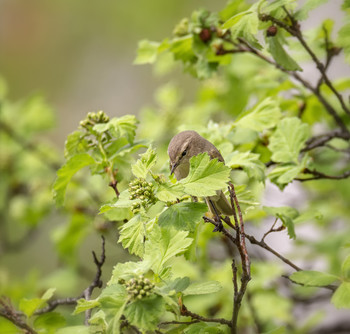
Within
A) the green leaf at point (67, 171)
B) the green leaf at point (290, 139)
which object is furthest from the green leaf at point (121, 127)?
the green leaf at point (290, 139)

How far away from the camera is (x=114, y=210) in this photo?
183 centimetres

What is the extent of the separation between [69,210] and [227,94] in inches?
50.0

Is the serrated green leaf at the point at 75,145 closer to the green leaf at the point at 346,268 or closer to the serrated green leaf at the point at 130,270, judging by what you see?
the serrated green leaf at the point at 130,270

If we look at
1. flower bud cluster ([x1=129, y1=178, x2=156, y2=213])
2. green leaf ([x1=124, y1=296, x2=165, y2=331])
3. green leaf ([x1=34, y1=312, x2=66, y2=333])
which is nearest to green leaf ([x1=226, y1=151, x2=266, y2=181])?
flower bud cluster ([x1=129, y1=178, x2=156, y2=213])

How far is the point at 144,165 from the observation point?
1595 millimetres

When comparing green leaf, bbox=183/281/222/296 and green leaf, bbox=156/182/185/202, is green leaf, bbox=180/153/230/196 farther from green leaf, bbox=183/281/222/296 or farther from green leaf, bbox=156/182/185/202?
green leaf, bbox=183/281/222/296

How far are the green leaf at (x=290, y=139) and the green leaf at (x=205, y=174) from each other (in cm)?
62

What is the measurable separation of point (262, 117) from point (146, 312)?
1.05m

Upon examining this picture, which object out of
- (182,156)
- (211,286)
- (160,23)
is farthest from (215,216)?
(160,23)

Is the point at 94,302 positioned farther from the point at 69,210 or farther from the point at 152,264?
the point at 69,210

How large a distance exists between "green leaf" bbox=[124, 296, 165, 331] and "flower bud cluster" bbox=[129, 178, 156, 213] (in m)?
0.28

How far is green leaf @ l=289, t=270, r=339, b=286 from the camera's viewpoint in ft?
5.94

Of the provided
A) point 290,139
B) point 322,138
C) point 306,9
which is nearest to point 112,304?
point 290,139

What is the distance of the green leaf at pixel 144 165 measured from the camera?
5.20ft
